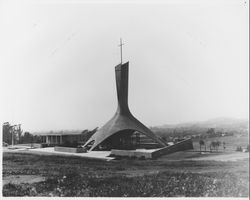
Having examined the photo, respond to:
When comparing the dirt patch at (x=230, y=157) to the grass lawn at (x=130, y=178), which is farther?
the dirt patch at (x=230, y=157)

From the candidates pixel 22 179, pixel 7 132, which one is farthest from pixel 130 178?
pixel 7 132

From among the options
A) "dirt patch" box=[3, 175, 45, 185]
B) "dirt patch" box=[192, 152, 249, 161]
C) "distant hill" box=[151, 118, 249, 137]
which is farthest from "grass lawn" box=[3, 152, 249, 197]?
"distant hill" box=[151, 118, 249, 137]

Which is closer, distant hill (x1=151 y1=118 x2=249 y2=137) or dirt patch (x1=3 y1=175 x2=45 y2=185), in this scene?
dirt patch (x1=3 y1=175 x2=45 y2=185)

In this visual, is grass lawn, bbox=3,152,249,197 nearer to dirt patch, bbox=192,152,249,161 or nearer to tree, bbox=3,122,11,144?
dirt patch, bbox=192,152,249,161

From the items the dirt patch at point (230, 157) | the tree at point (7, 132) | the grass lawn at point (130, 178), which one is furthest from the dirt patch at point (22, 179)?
the dirt patch at point (230, 157)

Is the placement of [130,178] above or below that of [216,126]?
below

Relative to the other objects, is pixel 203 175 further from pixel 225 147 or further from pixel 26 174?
pixel 26 174

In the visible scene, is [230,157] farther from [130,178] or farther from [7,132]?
[7,132]

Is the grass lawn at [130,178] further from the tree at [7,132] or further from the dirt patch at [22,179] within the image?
the tree at [7,132]
